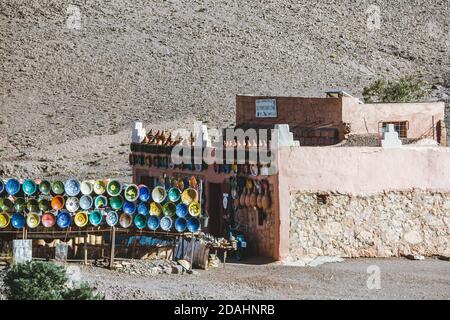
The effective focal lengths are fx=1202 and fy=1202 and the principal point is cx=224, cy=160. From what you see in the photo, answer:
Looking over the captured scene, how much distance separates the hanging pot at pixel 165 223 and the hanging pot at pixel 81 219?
171 cm

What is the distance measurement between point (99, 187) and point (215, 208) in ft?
13.9

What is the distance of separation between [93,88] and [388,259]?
39.0 metres

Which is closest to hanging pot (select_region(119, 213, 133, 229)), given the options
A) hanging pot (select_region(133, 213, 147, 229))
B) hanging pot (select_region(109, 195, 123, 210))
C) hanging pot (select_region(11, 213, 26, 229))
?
hanging pot (select_region(133, 213, 147, 229))

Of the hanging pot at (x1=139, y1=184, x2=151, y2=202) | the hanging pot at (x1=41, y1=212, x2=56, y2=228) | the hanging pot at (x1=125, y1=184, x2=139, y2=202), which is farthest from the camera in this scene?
the hanging pot at (x1=139, y1=184, x2=151, y2=202)

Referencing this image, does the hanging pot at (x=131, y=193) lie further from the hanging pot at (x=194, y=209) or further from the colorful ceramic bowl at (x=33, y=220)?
the colorful ceramic bowl at (x=33, y=220)

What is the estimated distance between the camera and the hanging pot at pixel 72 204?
27297mm

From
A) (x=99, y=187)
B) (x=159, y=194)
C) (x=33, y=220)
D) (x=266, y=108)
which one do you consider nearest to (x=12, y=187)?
(x=33, y=220)

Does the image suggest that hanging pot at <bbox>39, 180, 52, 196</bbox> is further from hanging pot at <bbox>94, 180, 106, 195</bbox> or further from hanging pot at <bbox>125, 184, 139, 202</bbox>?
hanging pot at <bbox>125, 184, 139, 202</bbox>

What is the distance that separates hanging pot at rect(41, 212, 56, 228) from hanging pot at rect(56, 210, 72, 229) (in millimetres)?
114

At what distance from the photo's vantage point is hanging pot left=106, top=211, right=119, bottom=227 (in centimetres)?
2742

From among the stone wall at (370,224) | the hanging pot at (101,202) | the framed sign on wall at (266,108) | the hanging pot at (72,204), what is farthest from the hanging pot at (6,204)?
the framed sign on wall at (266,108)

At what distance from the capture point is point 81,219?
27375mm

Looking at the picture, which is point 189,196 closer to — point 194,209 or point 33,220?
point 194,209
